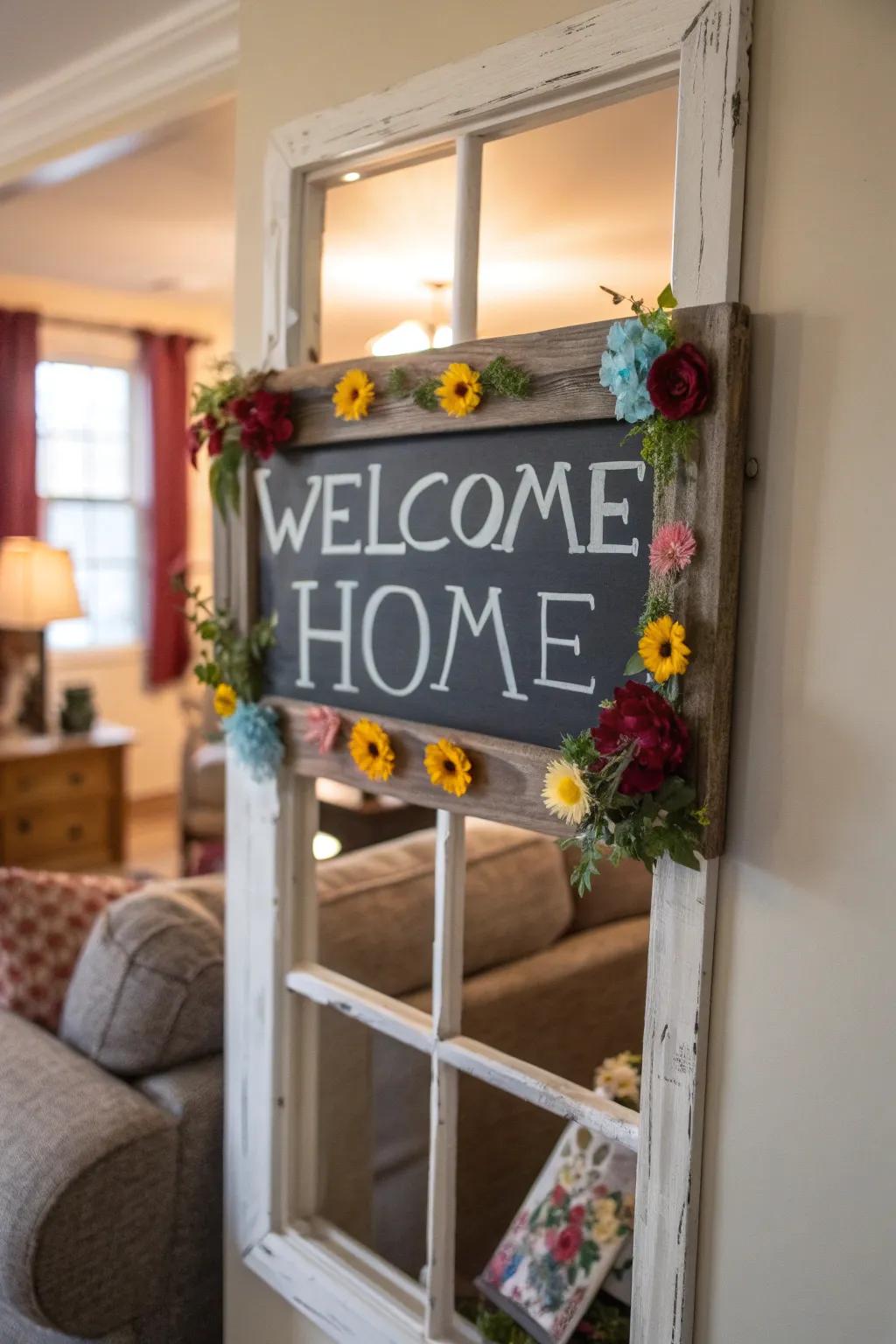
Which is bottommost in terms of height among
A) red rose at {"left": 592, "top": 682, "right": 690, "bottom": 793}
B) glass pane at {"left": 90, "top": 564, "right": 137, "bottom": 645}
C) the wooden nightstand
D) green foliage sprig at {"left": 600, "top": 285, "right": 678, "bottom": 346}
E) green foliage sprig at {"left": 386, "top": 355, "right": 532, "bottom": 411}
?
the wooden nightstand

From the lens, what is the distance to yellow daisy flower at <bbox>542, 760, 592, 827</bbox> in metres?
1.07

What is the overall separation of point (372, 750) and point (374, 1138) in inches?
34.7

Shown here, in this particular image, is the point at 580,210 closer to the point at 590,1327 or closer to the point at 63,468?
the point at 590,1327

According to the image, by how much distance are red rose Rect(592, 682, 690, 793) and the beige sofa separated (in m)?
0.96

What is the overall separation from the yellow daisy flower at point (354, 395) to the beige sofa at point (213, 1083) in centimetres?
90

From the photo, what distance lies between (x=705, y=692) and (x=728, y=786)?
0.10 meters

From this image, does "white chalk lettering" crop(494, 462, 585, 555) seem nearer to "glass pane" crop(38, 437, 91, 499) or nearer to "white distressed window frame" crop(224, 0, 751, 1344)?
"white distressed window frame" crop(224, 0, 751, 1344)

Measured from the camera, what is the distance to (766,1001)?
3.45 ft

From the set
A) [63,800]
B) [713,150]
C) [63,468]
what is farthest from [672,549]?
[63,468]

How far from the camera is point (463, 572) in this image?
1.28m

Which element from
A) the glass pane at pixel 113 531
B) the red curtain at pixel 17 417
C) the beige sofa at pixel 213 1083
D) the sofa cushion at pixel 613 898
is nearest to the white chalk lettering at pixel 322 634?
the beige sofa at pixel 213 1083

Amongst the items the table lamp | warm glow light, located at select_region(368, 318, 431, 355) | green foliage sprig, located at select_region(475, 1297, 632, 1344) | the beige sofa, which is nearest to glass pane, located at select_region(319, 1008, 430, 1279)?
the beige sofa

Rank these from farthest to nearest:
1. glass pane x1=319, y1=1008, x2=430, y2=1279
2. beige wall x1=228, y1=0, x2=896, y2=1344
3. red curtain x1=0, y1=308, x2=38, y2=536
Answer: red curtain x1=0, y1=308, x2=38, y2=536
glass pane x1=319, y1=1008, x2=430, y2=1279
beige wall x1=228, y1=0, x2=896, y2=1344

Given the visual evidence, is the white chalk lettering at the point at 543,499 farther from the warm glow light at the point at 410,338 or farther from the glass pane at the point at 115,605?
the glass pane at the point at 115,605
